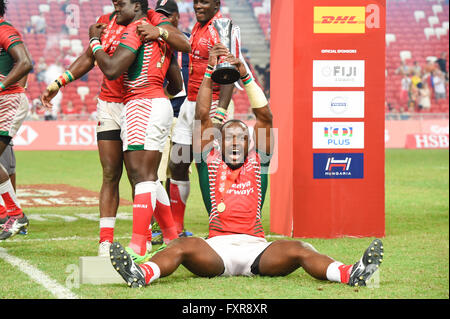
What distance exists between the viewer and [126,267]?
4.64m

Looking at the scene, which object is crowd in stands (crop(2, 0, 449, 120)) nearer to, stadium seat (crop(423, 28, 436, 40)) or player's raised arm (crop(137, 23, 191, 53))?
stadium seat (crop(423, 28, 436, 40))

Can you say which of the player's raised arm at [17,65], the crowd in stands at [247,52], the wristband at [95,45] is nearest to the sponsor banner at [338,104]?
the wristband at [95,45]

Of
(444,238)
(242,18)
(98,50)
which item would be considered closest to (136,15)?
(98,50)

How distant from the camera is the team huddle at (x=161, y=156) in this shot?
495 cm

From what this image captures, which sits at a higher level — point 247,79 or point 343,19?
point 343,19

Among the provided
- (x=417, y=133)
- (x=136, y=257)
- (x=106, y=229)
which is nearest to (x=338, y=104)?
(x=106, y=229)

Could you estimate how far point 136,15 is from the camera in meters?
5.77

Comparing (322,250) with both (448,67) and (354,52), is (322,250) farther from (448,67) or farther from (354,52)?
(448,67)

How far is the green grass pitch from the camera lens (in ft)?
15.4

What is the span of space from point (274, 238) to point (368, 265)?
270 cm

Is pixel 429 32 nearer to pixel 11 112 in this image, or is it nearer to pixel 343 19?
pixel 343 19

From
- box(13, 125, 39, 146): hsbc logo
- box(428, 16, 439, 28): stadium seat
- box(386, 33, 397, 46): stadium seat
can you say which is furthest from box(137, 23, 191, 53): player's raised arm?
box(428, 16, 439, 28): stadium seat

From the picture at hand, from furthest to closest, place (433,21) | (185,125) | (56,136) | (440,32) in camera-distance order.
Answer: (433,21), (440,32), (56,136), (185,125)

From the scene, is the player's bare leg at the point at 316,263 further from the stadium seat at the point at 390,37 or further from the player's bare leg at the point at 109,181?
the stadium seat at the point at 390,37
